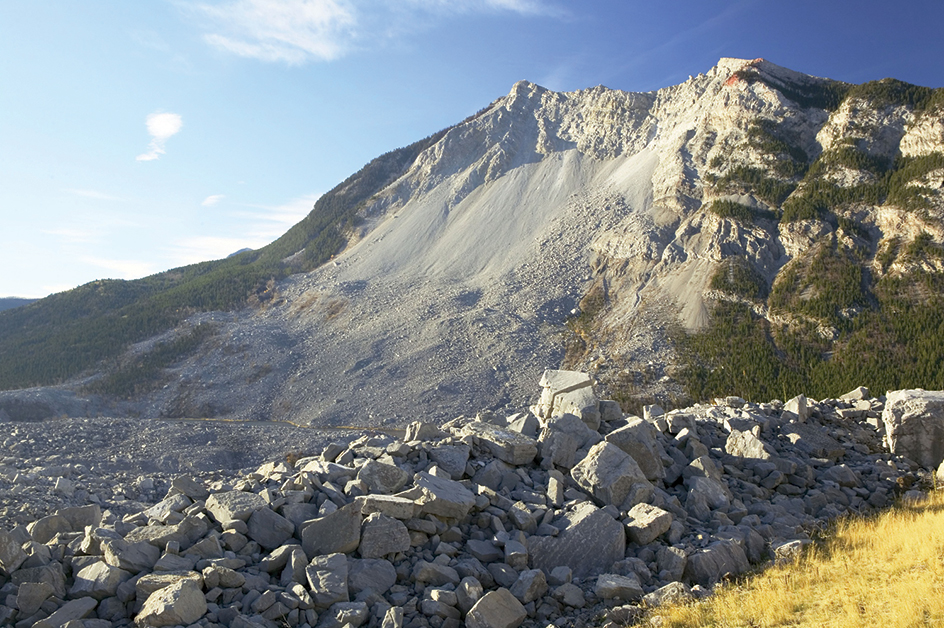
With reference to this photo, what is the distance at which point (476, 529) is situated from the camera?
9.25m

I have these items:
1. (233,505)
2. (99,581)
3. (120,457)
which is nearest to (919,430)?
(233,505)

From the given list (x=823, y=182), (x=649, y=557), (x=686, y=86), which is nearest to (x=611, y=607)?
(x=649, y=557)

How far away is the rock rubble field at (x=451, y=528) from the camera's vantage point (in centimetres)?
718

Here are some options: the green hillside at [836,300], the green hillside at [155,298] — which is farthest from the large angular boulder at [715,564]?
the green hillside at [155,298]

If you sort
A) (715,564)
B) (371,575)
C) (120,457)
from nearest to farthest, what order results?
(371,575) → (715,564) → (120,457)

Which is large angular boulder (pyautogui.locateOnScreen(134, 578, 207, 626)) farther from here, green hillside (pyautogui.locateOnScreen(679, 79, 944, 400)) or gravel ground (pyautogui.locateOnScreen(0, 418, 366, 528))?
green hillside (pyautogui.locateOnScreen(679, 79, 944, 400))

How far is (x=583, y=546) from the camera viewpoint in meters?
9.04

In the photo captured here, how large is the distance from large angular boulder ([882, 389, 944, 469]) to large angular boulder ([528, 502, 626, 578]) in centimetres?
1048

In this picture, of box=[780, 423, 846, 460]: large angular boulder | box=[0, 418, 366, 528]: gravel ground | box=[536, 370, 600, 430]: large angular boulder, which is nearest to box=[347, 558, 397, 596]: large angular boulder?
box=[0, 418, 366, 528]: gravel ground

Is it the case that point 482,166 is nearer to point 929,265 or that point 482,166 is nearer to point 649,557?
point 929,265

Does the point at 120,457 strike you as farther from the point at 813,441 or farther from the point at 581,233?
the point at 581,233

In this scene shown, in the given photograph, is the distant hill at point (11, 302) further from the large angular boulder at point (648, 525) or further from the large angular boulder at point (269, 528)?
the large angular boulder at point (648, 525)

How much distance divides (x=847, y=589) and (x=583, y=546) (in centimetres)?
352

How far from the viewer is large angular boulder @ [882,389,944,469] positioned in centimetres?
1480
